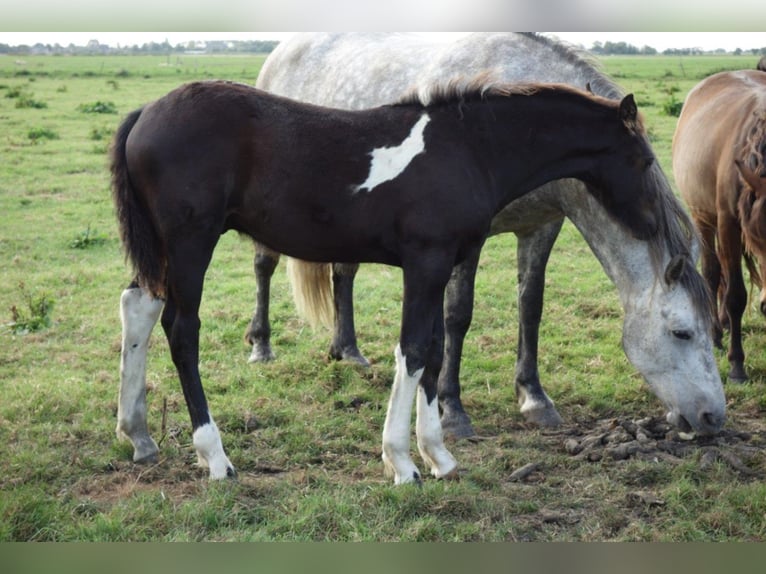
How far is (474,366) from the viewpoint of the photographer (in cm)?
605

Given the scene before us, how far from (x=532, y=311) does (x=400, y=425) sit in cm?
176

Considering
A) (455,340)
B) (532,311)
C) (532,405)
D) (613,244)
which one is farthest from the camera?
(532,311)

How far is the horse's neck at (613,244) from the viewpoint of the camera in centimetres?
428

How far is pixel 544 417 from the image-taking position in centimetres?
512

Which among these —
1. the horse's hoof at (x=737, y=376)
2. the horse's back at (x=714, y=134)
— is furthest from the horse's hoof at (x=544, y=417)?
the horse's back at (x=714, y=134)

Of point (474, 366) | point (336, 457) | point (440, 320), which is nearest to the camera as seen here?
point (440, 320)

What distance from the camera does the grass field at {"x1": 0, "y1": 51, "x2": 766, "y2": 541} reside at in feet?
11.7

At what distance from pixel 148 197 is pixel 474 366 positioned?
3018 mm

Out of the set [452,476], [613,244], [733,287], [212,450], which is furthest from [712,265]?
[212,450]

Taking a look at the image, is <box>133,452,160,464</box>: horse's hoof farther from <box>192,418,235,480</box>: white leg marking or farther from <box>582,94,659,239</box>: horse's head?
<box>582,94,659,239</box>: horse's head

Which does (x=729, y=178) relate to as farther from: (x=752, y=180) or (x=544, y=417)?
(x=544, y=417)

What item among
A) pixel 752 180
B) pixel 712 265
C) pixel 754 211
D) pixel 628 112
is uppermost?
pixel 628 112

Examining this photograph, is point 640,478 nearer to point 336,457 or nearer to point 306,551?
point 336,457

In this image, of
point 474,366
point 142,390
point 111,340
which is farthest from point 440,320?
point 111,340
